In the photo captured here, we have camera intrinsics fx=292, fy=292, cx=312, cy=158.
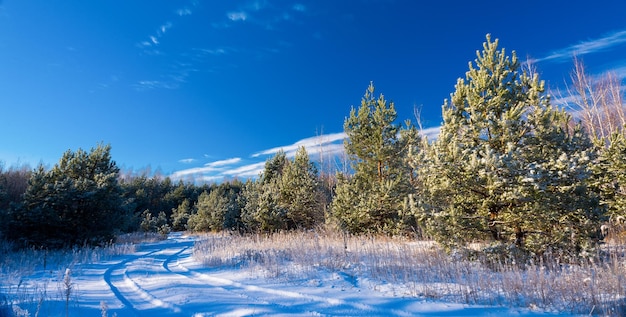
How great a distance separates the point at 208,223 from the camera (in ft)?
102

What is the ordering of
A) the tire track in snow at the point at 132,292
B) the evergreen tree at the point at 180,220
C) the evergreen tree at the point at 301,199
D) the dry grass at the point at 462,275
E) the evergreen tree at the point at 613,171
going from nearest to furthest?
the dry grass at the point at 462,275, the tire track in snow at the point at 132,292, the evergreen tree at the point at 613,171, the evergreen tree at the point at 301,199, the evergreen tree at the point at 180,220

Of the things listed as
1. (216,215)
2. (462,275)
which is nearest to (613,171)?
(462,275)

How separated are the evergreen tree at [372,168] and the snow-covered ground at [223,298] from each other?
7.46m

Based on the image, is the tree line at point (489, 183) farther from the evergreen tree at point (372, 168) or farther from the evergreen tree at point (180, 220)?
the evergreen tree at point (180, 220)

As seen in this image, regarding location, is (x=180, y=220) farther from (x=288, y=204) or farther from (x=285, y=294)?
(x=285, y=294)

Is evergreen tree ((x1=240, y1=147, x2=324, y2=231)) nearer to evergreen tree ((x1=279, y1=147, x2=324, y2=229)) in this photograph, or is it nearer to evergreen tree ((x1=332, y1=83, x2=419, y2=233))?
evergreen tree ((x1=279, y1=147, x2=324, y2=229))

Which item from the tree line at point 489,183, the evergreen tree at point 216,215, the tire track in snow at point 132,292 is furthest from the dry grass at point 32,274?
the evergreen tree at point 216,215

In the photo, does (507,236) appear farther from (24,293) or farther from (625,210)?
(24,293)

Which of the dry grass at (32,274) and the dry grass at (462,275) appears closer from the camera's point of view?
the dry grass at (462,275)

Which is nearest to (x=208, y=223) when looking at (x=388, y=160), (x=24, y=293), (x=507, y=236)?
(x=388, y=160)

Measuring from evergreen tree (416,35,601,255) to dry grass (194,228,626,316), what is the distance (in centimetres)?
84

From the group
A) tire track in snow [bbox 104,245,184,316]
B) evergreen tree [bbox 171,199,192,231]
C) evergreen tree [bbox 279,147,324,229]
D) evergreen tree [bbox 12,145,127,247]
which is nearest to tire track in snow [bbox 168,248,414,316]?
tire track in snow [bbox 104,245,184,316]

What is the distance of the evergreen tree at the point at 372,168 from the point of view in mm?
13453

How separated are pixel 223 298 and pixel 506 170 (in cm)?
623
